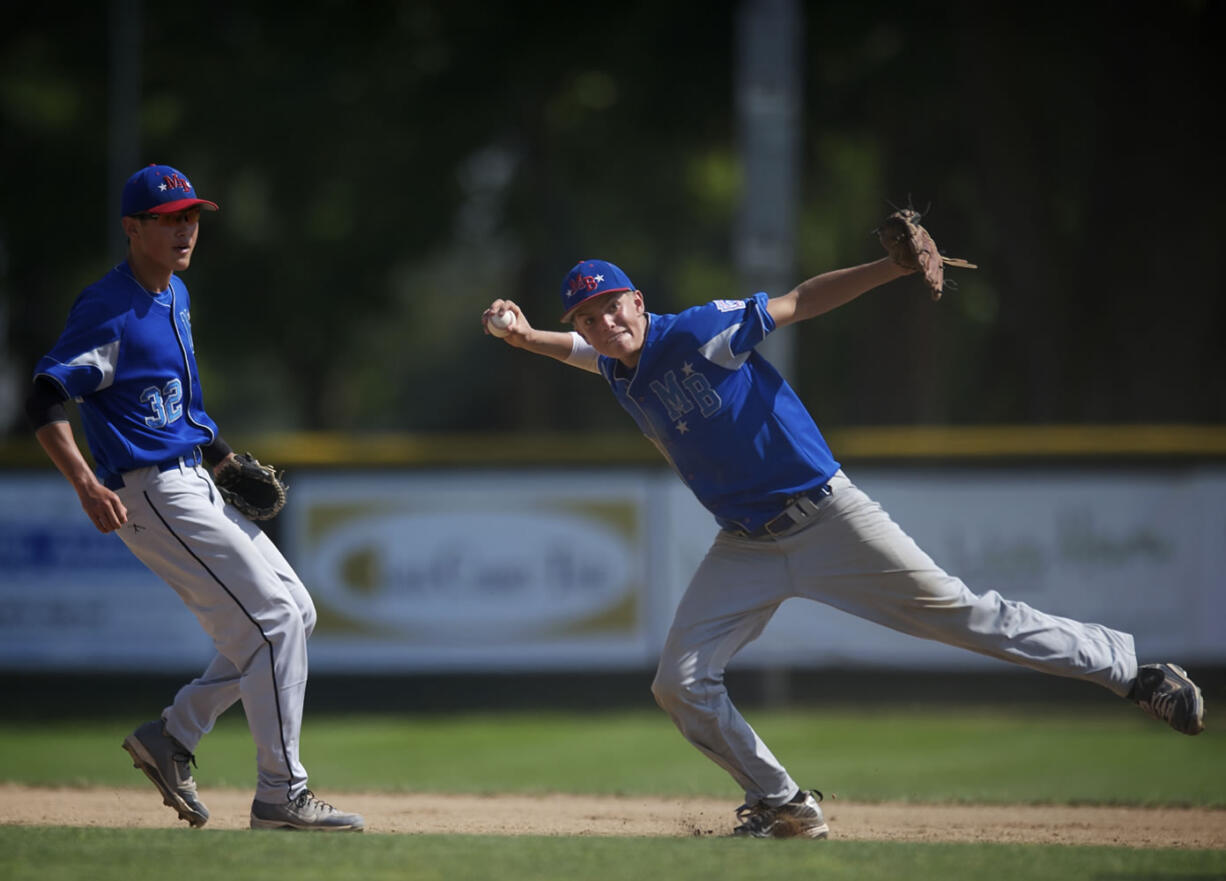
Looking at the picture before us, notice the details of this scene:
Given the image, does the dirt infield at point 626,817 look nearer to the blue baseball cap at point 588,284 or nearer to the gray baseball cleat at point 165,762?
the gray baseball cleat at point 165,762

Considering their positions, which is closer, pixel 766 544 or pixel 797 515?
pixel 797 515

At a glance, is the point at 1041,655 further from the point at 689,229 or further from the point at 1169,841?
the point at 689,229

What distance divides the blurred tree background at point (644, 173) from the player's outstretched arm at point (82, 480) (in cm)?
1313

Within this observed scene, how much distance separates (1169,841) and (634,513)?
5204 millimetres

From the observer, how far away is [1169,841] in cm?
580

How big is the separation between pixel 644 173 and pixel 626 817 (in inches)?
777

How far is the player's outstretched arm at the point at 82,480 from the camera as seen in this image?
485cm

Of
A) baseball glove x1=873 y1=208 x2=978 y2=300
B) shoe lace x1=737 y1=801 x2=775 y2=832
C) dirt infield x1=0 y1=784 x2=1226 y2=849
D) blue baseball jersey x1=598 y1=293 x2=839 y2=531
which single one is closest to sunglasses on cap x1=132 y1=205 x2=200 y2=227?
blue baseball jersey x1=598 y1=293 x2=839 y2=531

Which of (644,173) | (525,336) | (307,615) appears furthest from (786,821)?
(644,173)

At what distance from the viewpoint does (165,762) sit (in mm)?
5492

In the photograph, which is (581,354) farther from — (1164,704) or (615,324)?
(1164,704)

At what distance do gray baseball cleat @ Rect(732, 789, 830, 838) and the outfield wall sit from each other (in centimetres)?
480

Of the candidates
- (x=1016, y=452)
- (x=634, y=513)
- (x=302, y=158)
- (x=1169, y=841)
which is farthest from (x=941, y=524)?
(x=302, y=158)

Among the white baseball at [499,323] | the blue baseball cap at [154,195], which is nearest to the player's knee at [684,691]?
the white baseball at [499,323]
